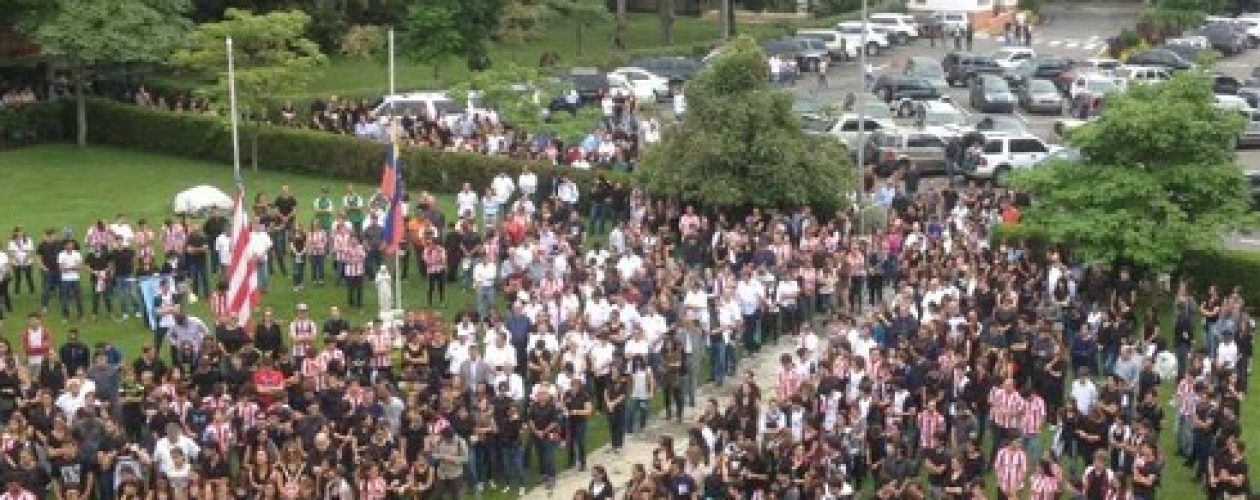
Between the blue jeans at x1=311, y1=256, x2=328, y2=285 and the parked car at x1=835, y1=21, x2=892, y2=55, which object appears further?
the parked car at x1=835, y1=21, x2=892, y2=55

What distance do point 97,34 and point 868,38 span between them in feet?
90.4

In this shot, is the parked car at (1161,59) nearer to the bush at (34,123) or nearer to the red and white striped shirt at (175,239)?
the bush at (34,123)

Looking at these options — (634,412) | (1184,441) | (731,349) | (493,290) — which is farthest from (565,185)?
(1184,441)

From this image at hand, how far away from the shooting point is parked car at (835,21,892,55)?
186 ft

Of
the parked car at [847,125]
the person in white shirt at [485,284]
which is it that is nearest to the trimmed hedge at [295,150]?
the parked car at [847,125]

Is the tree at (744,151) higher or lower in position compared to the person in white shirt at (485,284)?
higher

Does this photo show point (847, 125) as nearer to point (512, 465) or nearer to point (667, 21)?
point (512, 465)

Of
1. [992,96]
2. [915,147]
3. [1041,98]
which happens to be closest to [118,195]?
[915,147]

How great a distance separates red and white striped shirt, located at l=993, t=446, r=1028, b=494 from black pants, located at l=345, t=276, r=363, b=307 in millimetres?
12102

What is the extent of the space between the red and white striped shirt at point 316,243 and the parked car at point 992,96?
23.2m

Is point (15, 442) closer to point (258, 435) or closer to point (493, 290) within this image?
point (258, 435)

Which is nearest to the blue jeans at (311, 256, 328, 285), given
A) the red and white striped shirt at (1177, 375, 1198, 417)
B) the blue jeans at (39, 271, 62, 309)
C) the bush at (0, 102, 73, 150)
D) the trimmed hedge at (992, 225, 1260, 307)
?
the blue jeans at (39, 271, 62, 309)

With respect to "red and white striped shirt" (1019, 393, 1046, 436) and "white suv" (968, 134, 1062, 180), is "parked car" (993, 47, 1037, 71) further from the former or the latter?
"red and white striped shirt" (1019, 393, 1046, 436)

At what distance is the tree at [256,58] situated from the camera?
3750 centimetres
